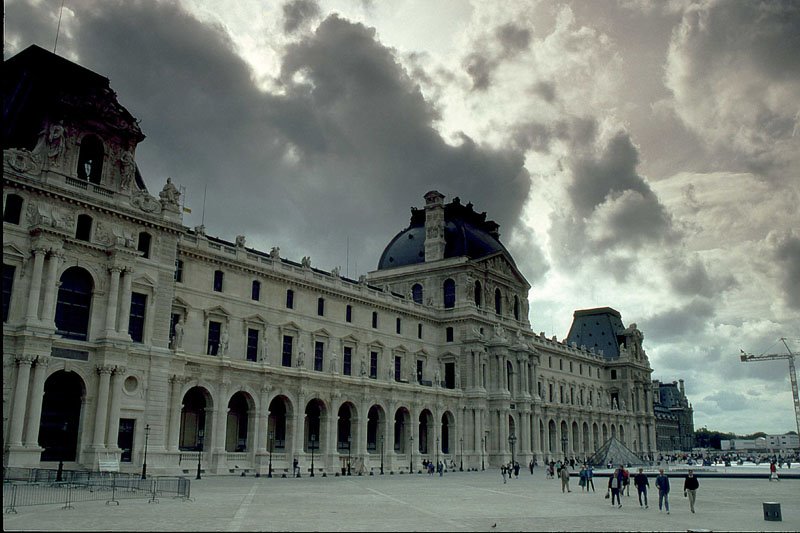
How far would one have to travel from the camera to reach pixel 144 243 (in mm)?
45250

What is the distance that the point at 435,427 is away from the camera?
71.1 meters

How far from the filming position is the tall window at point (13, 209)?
3854 centimetres

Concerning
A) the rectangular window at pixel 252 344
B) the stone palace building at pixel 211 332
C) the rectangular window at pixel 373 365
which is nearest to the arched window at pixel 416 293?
the stone palace building at pixel 211 332

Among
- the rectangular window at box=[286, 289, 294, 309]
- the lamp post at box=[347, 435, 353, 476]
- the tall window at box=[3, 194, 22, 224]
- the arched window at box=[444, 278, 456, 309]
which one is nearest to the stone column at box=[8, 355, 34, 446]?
the tall window at box=[3, 194, 22, 224]

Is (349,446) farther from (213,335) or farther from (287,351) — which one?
(213,335)

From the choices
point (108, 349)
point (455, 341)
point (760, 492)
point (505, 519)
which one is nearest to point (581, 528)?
point (505, 519)

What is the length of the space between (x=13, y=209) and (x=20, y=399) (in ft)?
33.8

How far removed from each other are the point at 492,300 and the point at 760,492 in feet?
144

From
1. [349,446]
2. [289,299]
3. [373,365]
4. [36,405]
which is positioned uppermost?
[289,299]

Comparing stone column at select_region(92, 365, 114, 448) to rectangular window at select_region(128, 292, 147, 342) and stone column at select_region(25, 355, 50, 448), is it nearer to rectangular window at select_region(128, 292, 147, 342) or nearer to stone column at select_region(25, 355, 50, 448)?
stone column at select_region(25, 355, 50, 448)

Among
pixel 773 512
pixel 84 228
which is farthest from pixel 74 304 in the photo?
pixel 773 512

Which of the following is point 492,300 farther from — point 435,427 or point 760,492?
point 760,492

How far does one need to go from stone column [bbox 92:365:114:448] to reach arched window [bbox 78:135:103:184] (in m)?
11.5

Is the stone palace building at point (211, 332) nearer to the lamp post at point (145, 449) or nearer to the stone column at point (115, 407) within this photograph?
the stone column at point (115, 407)
